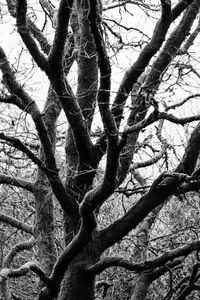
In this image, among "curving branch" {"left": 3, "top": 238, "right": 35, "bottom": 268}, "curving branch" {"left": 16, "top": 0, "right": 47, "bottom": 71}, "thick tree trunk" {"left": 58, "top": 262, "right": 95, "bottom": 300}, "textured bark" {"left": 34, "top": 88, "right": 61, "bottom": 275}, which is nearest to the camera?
"curving branch" {"left": 16, "top": 0, "right": 47, "bottom": 71}

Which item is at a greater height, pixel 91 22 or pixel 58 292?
pixel 91 22

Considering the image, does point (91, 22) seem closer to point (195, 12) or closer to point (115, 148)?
point (115, 148)

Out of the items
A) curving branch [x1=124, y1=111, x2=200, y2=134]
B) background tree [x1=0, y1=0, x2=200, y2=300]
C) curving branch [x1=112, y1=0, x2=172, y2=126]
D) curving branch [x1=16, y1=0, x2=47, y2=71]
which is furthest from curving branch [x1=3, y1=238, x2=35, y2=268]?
curving branch [x1=124, y1=111, x2=200, y2=134]

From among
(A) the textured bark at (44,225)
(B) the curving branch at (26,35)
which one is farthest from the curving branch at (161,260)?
(B) the curving branch at (26,35)

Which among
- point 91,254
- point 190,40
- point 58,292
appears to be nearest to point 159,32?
point 190,40

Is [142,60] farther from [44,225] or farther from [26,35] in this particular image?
[44,225]

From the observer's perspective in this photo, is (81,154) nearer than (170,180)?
No

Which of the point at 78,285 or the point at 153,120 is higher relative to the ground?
the point at 153,120

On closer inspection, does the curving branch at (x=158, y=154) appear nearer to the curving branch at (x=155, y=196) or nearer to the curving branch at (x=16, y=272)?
the curving branch at (x=155, y=196)

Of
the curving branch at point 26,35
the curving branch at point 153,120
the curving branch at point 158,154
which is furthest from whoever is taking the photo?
the curving branch at point 158,154

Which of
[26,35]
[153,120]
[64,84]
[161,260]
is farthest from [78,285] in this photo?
[26,35]

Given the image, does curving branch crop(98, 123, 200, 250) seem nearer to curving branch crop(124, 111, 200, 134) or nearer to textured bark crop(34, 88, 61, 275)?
curving branch crop(124, 111, 200, 134)

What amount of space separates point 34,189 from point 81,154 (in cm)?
195

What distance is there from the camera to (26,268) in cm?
545
